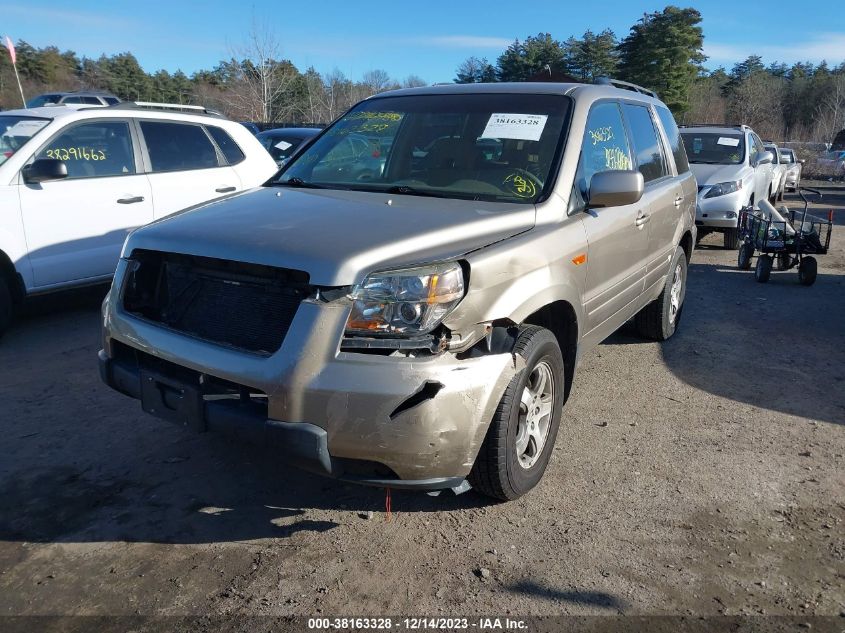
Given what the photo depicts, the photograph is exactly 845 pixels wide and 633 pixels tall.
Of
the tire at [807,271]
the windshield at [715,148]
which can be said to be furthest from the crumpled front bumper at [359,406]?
the windshield at [715,148]

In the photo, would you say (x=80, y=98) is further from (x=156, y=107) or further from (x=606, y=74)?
(x=606, y=74)

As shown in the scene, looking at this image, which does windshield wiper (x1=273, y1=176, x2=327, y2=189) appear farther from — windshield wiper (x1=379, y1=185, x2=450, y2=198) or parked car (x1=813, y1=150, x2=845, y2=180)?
parked car (x1=813, y1=150, x2=845, y2=180)

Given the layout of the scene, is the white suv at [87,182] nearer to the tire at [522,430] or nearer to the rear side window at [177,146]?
the rear side window at [177,146]

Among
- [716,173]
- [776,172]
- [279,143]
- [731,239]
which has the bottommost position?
[731,239]

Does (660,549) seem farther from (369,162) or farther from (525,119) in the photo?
(369,162)

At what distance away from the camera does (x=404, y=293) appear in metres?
2.60

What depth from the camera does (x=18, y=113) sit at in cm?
611

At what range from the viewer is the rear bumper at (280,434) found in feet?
8.25

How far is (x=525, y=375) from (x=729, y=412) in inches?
84.7

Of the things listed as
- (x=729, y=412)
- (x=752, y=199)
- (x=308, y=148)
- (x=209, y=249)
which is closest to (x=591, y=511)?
(x=729, y=412)

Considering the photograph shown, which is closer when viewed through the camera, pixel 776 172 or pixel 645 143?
pixel 645 143

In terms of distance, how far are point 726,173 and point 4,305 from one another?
32.9 feet

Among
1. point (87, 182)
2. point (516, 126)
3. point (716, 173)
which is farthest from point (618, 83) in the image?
point (716, 173)

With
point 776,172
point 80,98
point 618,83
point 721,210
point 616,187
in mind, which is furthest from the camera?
point 80,98
